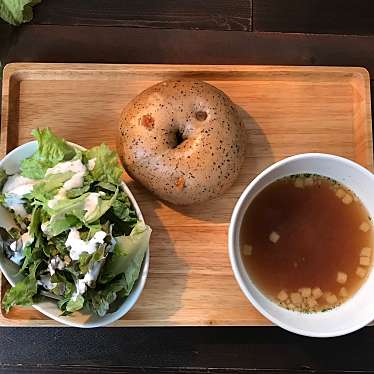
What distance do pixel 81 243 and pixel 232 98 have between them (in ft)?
1.41

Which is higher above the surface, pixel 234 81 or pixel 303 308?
pixel 234 81

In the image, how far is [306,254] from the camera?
1.29 meters

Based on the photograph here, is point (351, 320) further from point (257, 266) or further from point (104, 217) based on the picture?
point (104, 217)

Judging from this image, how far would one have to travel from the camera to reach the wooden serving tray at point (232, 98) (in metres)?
1.29

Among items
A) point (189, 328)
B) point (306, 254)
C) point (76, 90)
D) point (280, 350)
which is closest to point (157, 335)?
point (189, 328)

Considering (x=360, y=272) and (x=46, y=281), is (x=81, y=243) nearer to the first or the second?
(x=46, y=281)

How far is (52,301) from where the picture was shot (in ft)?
4.00

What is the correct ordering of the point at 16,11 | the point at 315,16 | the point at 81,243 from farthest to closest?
the point at 315,16, the point at 16,11, the point at 81,243

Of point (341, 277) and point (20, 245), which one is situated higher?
point (20, 245)

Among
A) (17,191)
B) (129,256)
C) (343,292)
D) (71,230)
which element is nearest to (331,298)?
(343,292)

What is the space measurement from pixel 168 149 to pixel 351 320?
18.0 inches

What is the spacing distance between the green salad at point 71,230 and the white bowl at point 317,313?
0.18 m

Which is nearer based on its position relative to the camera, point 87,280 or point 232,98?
point 87,280

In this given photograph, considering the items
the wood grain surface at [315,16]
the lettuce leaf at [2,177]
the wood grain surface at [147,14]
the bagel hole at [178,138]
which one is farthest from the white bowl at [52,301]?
the wood grain surface at [315,16]
